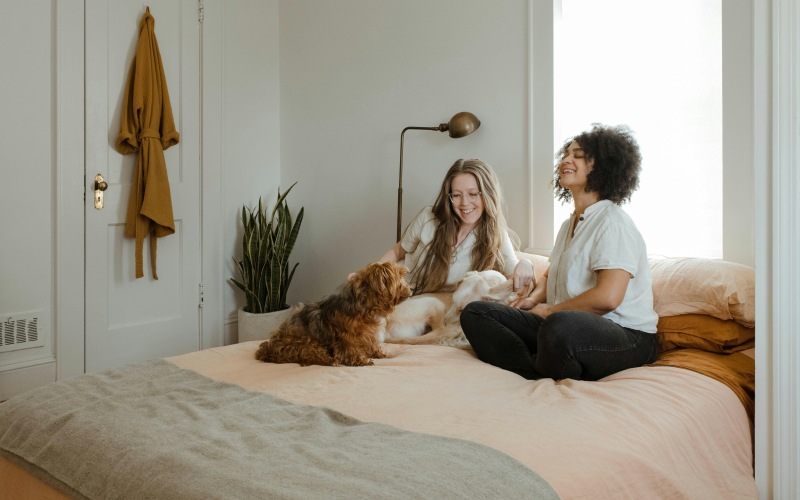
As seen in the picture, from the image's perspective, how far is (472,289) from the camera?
2.74m

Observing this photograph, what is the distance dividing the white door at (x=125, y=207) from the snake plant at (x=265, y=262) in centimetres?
33

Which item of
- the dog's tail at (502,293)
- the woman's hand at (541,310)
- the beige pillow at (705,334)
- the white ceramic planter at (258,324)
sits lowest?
the white ceramic planter at (258,324)

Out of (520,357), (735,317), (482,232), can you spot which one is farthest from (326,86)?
(735,317)

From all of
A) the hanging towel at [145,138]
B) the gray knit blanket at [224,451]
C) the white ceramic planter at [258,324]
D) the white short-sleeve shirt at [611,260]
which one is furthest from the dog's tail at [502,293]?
the hanging towel at [145,138]

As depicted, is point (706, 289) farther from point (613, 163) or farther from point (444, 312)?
point (444, 312)

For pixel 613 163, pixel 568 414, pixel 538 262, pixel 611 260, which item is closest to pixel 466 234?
pixel 538 262

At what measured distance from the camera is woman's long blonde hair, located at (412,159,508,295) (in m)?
2.98

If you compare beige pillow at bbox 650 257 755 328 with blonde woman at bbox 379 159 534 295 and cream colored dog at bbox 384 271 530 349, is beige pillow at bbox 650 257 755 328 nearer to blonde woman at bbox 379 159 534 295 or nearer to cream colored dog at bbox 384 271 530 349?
cream colored dog at bbox 384 271 530 349

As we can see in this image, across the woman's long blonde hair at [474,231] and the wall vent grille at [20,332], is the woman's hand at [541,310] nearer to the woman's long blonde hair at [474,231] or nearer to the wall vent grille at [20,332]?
the woman's long blonde hair at [474,231]

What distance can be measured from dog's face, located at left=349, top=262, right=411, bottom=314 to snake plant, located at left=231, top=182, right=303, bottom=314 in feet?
6.40

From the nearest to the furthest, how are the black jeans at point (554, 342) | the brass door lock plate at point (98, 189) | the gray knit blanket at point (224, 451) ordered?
1. the gray knit blanket at point (224, 451)
2. the black jeans at point (554, 342)
3. the brass door lock plate at point (98, 189)

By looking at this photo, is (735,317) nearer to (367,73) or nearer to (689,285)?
(689,285)

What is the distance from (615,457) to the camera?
1.54 meters

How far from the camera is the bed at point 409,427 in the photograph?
136 cm
